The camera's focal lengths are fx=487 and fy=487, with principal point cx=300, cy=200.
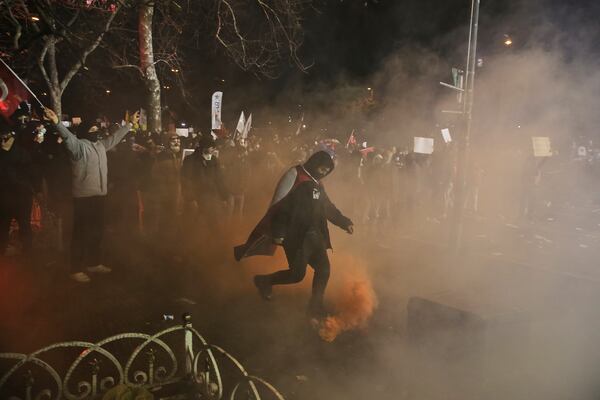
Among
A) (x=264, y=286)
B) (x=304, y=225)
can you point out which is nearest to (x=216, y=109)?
(x=264, y=286)

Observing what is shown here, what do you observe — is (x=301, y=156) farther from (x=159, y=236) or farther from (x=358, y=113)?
(x=358, y=113)

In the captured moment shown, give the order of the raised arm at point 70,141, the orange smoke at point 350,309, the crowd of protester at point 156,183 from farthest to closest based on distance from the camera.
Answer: the crowd of protester at point 156,183
the raised arm at point 70,141
the orange smoke at point 350,309

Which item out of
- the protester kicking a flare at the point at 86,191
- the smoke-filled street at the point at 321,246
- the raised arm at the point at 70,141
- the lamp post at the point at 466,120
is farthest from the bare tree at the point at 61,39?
the lamp post at the point at 466,120

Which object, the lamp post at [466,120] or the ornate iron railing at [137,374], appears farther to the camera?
the lamp post at [466,120]

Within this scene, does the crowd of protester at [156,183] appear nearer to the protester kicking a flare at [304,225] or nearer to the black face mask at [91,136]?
the black face mask at [91,136]

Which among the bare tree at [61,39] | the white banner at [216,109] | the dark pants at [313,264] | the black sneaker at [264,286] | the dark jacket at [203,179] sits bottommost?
the black sneaker at [264,286]

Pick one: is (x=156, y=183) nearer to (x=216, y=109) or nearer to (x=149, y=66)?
(x=149, y=66)

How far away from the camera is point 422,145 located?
39.1 feet

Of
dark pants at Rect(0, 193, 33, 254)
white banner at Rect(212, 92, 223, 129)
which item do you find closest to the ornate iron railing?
dark pants at Rect(0, 193, 33, 254)

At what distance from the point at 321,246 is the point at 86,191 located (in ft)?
10.5

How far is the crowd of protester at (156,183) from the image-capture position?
21.4ft

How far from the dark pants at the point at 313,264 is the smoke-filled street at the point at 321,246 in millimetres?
25

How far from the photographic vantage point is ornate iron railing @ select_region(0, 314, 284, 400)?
290cm

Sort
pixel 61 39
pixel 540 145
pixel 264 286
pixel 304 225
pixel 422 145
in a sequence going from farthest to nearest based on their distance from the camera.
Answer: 1. pixel 61 39
2. pixel 422 145
3. pixel 540 145
4. pixel 264 286
5. pixel 304 225
